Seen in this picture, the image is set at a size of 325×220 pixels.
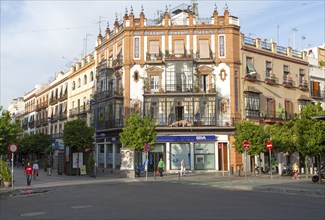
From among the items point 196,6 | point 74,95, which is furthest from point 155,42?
point 74,95

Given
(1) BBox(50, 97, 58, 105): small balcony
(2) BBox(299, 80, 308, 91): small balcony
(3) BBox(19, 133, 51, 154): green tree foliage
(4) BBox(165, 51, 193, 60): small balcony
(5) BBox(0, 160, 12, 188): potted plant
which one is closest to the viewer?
(5) BBox(0, 160, 12, 188): potted plant

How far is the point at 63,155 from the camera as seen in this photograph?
37.8 metres

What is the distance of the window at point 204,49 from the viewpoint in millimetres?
40406

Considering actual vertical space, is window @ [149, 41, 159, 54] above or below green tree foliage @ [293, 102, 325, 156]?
above

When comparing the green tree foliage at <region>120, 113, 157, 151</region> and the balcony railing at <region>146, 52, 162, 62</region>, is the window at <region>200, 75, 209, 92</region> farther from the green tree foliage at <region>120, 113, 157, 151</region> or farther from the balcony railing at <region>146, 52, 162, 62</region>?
the green tree foliage at <region>120, 113, 157, 151</region>

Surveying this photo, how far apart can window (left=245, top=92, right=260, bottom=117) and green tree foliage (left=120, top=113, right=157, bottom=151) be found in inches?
488

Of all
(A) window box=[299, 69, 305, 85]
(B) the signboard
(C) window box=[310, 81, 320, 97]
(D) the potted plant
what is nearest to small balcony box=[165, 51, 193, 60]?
(B) the signboard

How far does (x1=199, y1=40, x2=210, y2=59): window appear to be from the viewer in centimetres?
4041

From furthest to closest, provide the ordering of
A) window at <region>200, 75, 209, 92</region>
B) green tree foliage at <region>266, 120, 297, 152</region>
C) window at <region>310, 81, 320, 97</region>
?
window at <region>310, 81, 320, 97</region> < window at <region>200, 75, 209, 92</region> < green tree foliage at <region>266, 120, 297, 152</region>

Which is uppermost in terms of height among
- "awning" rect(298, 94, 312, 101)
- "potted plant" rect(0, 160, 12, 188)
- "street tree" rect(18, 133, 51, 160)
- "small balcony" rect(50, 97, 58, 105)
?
"small balcony" rect(50, 97, 58, 105)

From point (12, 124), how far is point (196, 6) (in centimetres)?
2678

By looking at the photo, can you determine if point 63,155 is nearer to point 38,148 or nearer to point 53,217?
point 38,148

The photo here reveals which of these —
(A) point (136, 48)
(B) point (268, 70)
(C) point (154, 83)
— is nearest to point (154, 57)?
(A) point (136, 48)

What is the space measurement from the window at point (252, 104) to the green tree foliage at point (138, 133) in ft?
40.7
